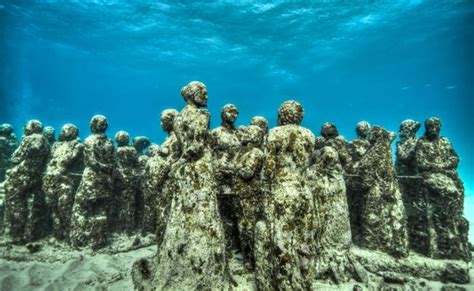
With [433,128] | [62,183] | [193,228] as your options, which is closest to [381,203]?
[433,128]

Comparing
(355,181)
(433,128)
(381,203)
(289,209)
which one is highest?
(433,128)

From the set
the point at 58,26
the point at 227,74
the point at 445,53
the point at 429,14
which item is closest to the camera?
the point at 429,14

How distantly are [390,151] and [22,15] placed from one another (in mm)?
50221

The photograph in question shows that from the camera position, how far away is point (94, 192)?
27.6 ft

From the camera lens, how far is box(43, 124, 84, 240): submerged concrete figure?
870 cm

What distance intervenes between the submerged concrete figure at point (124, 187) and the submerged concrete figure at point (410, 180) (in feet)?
27.4

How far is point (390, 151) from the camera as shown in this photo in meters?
7.43

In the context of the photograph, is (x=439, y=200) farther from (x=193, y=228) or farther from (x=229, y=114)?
(x=193, y=228)

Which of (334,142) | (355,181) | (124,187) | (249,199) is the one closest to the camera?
(249,199)

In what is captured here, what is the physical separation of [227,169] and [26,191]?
7.23m

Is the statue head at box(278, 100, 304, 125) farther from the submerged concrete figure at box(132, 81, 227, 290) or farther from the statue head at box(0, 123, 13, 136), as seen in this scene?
the statue head at box(0, 123, 13, 136)

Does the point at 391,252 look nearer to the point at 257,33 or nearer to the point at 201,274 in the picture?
the point at 201,274

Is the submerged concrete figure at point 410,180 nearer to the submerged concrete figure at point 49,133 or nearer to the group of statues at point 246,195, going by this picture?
the group of statues at point 246,195

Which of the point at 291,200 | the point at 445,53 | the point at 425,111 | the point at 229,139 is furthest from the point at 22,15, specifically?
the point at 425,111
